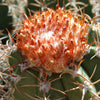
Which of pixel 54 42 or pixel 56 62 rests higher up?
pixel 54 42

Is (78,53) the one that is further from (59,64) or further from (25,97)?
(25,97)

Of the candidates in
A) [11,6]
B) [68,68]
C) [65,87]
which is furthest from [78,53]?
[11,6]

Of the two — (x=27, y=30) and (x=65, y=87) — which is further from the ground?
(x=27, y=30)

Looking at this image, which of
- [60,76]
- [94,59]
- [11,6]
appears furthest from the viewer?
[11,6]

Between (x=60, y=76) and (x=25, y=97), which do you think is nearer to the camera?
(x=60, y=76)

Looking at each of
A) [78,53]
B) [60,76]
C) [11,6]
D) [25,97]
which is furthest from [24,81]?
[11,6]

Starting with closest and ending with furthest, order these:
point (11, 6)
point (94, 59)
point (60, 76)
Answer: point (60, 76) → point (94, 59) → point (11, 6)

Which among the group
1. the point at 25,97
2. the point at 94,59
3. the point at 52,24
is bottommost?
the point at 25,97
